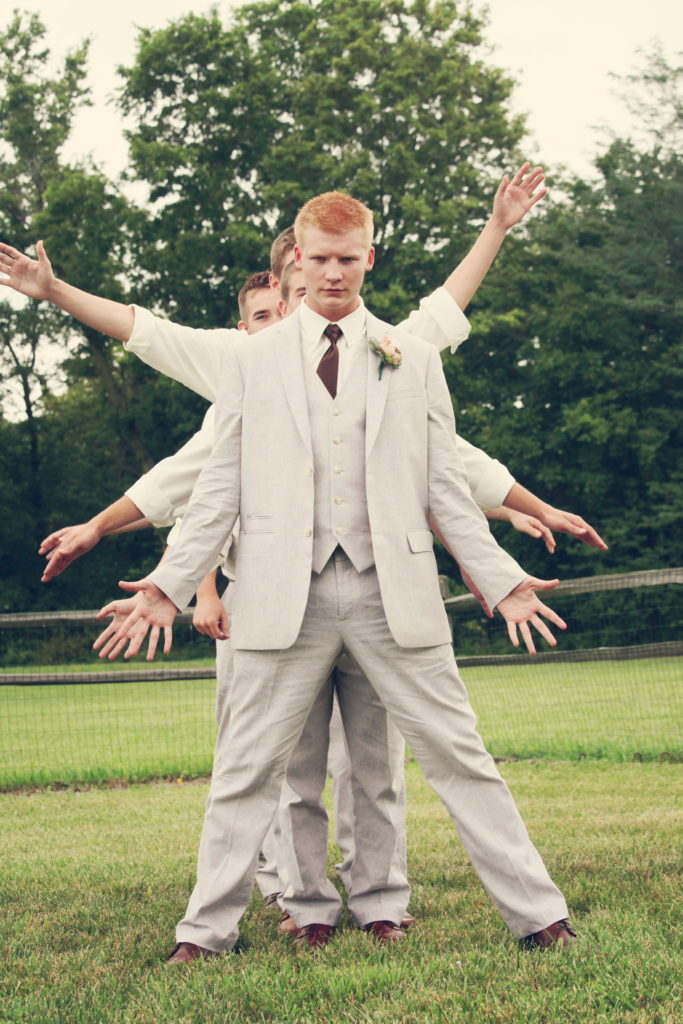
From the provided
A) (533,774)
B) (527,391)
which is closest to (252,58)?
(527,391)

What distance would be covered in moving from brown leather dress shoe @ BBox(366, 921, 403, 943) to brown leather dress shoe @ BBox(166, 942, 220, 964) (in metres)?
0.54

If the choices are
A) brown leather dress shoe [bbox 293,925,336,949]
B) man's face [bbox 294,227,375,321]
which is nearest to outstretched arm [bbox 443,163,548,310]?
man's face [bbox 294,227,375,321]

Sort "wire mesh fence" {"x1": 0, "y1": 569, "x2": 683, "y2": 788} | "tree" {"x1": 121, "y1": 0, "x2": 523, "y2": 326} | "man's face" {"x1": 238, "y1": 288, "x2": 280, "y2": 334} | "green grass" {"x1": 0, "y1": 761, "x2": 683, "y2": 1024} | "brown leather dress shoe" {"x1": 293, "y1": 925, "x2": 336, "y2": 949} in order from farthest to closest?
"tree" {"x1": 121, "y1": 0, "x2": 523, "y2": 326}, "wire mesh fence" {"x1": 0, "y1": 569, "x2": 683, "y2": 788}, "man's face" {"x1": 238, "y1": 288, "x2": 280, "y2": 334}, "brown leather dress shoe" {"x1": 293, "y1": 925, "x2": 336, "y2": 949}, "green grass" {"x1": 0, "y1": 761, "x2": 683, "y2": 1024}

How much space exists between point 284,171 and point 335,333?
23472 mm

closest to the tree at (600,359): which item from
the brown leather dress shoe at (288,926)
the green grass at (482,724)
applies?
the green grass at (482,724)

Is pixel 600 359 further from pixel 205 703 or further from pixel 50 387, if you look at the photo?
pixel 205 703

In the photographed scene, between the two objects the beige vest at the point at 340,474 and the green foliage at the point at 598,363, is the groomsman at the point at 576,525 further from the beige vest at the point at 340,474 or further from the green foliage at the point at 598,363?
the green foliage at the point at 598,363

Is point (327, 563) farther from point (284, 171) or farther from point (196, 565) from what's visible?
point (284, 171)

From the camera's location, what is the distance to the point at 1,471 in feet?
94.3

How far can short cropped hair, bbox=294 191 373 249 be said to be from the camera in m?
3.20

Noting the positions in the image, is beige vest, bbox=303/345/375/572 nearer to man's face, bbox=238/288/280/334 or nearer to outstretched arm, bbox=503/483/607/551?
outstretched arm, bbox=503/483/607/551

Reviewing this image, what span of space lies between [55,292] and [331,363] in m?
0.94

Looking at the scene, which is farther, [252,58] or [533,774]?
[252,58]

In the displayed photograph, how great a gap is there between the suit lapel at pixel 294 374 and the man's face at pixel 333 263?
0.45ft
